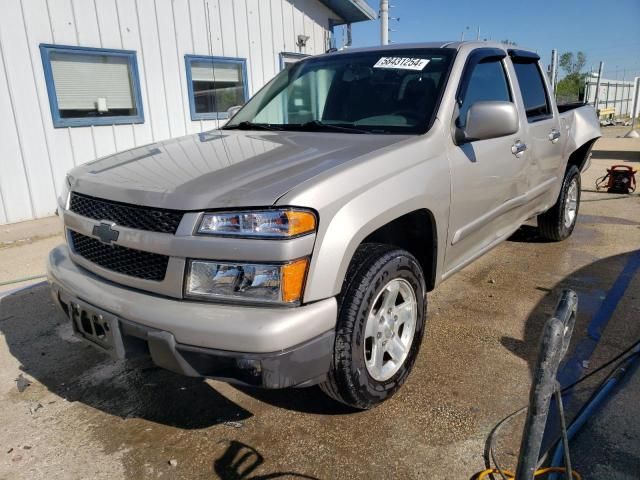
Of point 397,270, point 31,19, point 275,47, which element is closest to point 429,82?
point 397,270

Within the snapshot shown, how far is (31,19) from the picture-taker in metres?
5.98

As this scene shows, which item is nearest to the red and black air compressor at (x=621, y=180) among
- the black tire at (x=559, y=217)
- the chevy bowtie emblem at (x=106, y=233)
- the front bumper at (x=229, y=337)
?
the black tire at (x=559, y=217)

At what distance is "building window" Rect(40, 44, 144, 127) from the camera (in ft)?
20.8

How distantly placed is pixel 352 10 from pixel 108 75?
528cm

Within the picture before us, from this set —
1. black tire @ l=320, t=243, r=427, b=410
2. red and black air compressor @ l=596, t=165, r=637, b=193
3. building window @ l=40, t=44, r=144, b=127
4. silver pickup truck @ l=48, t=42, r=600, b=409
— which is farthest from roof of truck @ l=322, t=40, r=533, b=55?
red and black air compressor @ l=596, t=165, r=637, b=193

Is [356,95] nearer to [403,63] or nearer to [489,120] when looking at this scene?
[403,63]

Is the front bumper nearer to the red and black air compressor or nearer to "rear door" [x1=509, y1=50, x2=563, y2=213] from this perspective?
"rear door" [x1=509, y1=50, x2=563, y2=213]

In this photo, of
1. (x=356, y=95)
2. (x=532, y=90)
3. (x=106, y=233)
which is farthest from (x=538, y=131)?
(x=106, y=233)

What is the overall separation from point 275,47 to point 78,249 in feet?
24.1

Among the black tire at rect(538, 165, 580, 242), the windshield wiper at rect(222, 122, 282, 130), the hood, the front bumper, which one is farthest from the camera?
the black tire at rect(538, 165, 580, 242)

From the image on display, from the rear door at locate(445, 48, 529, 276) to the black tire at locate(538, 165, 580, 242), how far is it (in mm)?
1420

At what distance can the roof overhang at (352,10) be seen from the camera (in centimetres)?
970

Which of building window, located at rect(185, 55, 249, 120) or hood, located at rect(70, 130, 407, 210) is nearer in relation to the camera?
hood, located at rect(70, 130, 407, 210)

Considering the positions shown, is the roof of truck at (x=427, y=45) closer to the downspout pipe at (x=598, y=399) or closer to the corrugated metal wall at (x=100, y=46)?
the downspout pipe at (x=598, y=399)
